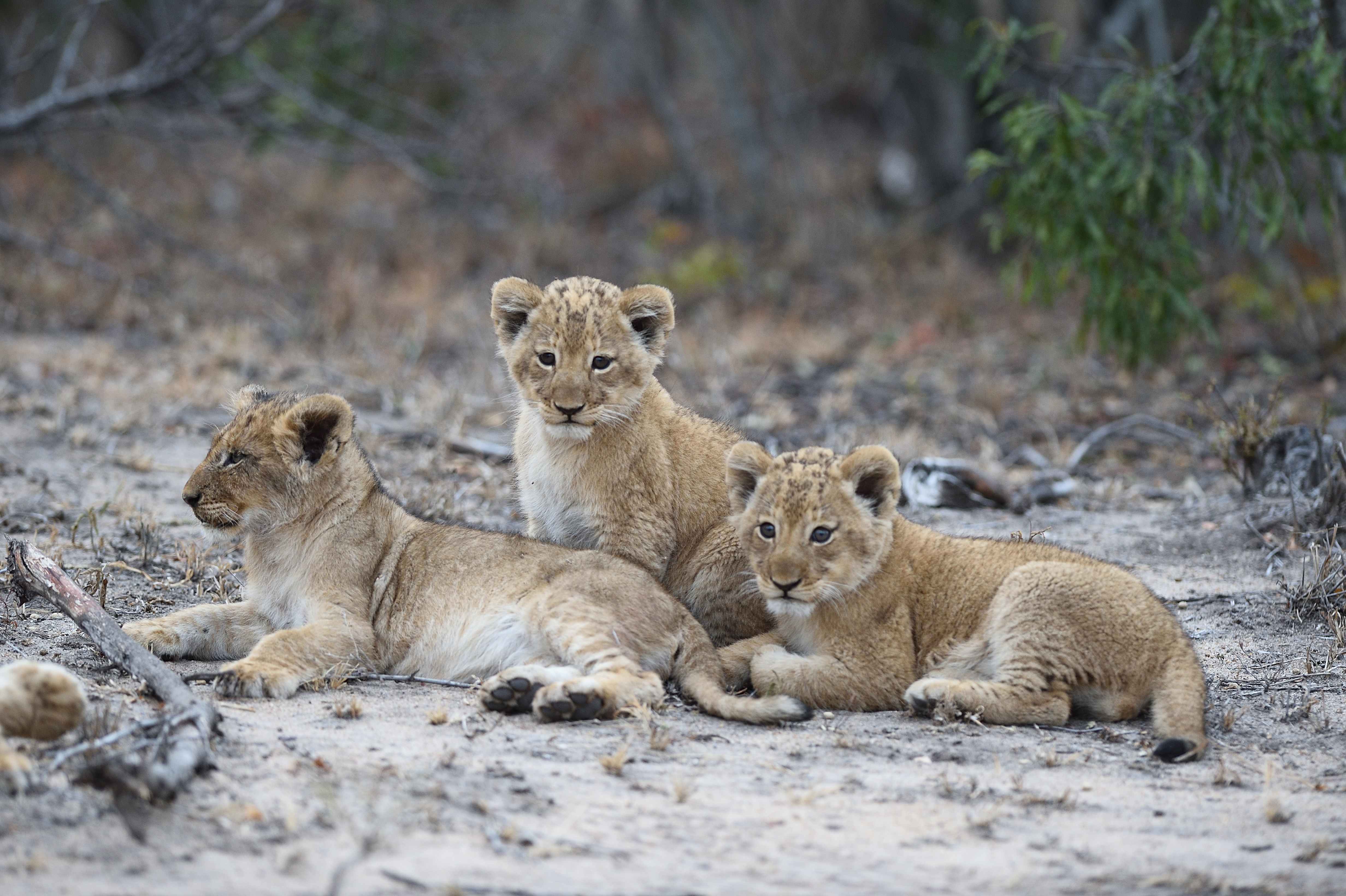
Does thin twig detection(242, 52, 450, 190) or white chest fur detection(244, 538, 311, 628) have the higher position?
thin twig detection(242, 52, 450, 190)

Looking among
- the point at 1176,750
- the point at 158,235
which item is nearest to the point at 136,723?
the point at 1176,750

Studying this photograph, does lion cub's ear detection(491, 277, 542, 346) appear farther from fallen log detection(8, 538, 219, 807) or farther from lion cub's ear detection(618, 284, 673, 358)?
fallen log detection(8, 538, 219, 807)

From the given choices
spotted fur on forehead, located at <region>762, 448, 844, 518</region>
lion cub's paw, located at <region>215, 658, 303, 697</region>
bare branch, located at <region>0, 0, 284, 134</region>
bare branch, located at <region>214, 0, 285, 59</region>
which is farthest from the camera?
bare branch, located at <region>0, 0, 284, 134</region>

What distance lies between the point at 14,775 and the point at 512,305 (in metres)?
3.23

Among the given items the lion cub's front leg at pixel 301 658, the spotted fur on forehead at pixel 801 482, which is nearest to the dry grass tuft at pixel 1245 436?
the spotted fur on forehead at pixel 801 482

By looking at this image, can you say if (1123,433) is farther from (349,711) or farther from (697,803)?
(349,711)

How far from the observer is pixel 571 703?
488 cm

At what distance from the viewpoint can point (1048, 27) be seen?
9719 mm

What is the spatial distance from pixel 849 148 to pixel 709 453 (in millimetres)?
15342

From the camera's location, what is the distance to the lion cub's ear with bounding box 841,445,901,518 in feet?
18.0

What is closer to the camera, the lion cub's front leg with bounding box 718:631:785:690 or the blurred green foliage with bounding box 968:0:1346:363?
the lion cub's front leg with bounding box 718:631:785:690

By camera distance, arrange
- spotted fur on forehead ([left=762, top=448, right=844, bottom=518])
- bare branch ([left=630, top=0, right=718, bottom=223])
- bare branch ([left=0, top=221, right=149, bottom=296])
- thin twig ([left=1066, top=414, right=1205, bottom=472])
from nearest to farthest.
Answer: spotted fur on forehead ([left=762, top=448, right=844, bottom=518]) < thin twig ([left=1066, top=414, right=1205, bottom=472]) < bare branch ([left=0, top=221, right=149, bottom=296]) < bare branch ([left=630, top=0, right=718, bottom=223])

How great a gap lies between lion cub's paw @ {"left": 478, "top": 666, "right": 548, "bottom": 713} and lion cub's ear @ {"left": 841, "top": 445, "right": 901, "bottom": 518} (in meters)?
1.53

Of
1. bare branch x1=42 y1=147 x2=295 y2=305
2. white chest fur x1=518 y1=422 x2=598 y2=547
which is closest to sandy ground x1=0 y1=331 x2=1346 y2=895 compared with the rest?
white chest fur x1=518 y1=422 x2=598 y2=547
